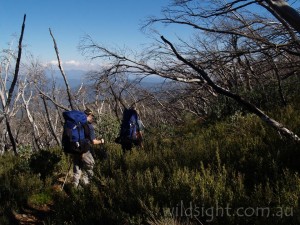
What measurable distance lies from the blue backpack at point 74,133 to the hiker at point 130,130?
1.60 m

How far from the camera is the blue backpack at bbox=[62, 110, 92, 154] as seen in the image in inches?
241

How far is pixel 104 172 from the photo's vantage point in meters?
6.21

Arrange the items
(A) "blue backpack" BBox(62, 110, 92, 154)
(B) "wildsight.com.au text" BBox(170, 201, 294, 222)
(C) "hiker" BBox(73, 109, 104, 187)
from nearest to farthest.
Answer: (B) "wildsight.com.au text" BBox(170, 201, 294, 222) < (A) "blue backpack" BBox(62, 110, 92, 154) < (C) "hiker" BBox(73, 109, 104, 187)

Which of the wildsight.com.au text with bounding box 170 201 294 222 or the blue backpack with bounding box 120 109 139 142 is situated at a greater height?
the blue backpack with bounding box 120 109 139 142

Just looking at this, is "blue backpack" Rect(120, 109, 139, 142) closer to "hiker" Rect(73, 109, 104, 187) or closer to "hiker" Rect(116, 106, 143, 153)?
"hiker" Rect(116, 106, 143, 153)

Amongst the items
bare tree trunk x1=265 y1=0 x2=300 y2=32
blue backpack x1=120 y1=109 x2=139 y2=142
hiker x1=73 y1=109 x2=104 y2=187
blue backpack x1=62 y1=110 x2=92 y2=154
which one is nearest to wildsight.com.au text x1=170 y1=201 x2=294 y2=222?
bare tree trunk x1=265 y1=0 x2=300 y2=32

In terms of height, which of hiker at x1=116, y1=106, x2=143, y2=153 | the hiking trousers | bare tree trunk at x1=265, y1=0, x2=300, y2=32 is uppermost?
bare tree trunk at x1=265, y1=0, x2=300, y2=32

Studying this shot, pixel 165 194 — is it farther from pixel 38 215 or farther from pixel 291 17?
pixel 38 215

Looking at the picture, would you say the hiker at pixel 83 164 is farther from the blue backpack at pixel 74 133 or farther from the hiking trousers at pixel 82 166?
the blue backpack at pixel 74 133

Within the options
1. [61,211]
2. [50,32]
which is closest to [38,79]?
[50,32]

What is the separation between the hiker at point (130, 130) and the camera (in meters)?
7.70

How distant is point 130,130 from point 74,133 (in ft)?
6.11

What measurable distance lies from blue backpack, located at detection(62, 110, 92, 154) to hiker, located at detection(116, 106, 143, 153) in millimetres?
1604

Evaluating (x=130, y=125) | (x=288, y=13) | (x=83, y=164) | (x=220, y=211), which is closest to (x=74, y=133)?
(x=83, y=164)
